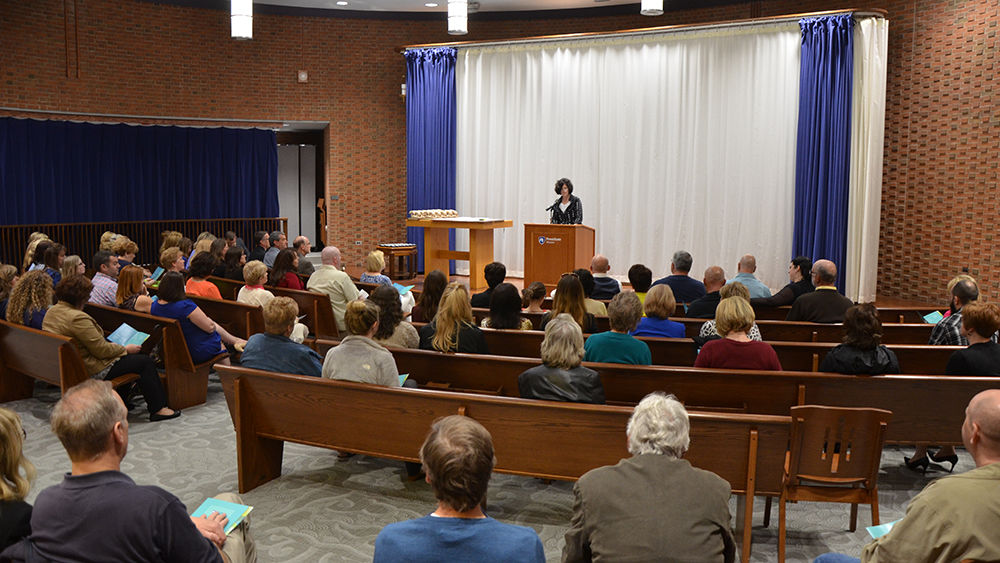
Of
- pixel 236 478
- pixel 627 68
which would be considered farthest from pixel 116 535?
pixel 627 68

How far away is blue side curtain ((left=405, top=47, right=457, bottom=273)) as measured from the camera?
13188 millimetres

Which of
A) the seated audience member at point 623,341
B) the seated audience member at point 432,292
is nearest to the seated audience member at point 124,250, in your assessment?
the seated audience member at point 432,292

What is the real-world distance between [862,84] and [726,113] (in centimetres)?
183

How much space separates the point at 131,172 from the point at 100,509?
461 inches

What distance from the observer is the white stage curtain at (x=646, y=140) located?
1117 centimetres

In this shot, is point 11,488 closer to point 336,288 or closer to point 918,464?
point 918,464

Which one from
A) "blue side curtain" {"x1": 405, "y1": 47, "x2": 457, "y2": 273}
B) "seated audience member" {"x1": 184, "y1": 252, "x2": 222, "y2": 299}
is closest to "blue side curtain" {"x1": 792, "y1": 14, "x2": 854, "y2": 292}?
"blue side curtain" {"x1": 405, "y1": 47, "x2": 457, "y2": 273}

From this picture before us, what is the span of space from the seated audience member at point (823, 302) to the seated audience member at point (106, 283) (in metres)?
5.68

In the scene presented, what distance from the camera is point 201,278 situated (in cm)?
758

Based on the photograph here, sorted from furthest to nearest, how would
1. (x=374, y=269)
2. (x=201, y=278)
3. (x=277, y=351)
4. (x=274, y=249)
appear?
(x=274, y=249) → (x=374, y=269) → (x=201, y=278) → (x=277, y=351)

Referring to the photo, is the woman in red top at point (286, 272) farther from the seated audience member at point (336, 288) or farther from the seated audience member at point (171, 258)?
the seated audience member at point (171, 258)

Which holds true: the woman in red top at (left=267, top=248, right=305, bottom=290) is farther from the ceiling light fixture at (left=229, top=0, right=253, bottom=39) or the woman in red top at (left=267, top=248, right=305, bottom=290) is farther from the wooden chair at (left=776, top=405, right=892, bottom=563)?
the wooden chair at (left=776, top=405, right=892, bottom=563)

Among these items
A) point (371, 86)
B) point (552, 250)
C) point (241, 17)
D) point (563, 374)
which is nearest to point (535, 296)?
point (563, 374)

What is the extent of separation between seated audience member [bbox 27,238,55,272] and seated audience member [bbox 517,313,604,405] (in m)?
5.70
